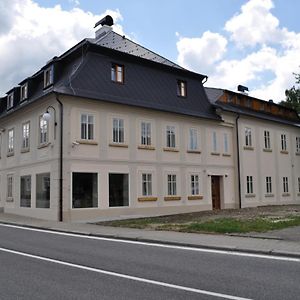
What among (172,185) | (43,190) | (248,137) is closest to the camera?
(43,190)

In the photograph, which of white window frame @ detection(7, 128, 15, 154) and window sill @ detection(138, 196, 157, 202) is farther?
white window frame @ detection(7, 128, 15, 154)

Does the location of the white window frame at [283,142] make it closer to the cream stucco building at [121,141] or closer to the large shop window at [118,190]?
the cream stucco building at [121,141]

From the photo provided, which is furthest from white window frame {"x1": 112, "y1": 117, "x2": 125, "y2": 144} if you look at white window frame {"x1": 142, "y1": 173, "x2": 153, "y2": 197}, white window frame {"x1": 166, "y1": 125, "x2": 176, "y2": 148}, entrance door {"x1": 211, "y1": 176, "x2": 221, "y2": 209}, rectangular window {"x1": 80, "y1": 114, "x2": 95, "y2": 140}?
entrance door {"x1": 211, "y1": 176, "x2": 221, "y2": 209}

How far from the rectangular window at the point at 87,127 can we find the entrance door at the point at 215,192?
413 inches

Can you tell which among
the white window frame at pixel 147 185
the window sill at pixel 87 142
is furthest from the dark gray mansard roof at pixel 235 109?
the window sill at pixel 87 142

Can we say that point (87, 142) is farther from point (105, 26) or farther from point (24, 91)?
point (105, 26)

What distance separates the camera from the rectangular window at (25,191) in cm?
2534

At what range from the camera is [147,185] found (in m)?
25.3

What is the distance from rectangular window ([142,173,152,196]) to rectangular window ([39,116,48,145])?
19.5 feet

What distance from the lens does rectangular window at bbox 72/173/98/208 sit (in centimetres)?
2206

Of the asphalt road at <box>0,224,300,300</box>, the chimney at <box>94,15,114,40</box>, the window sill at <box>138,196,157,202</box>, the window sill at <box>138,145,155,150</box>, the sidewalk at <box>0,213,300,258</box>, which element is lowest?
the asphalt road at <box>0,224,300,300</box>

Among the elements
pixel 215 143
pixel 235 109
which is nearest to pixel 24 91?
pixel 215 143

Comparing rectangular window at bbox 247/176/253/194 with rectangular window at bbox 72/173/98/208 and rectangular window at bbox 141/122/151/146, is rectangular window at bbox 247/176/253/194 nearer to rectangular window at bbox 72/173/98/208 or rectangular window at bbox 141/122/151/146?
rectangular window at bbox 141/122/151/146

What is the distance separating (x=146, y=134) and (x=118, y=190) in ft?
12.9
